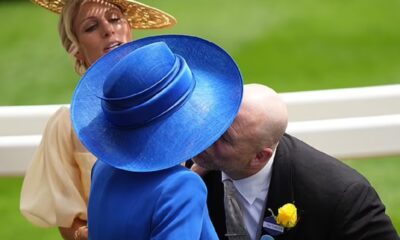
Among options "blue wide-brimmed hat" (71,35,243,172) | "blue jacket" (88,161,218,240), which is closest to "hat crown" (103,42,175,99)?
"blue wide-brimmed hat" (71,35,243,172)

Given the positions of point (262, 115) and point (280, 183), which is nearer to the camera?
point (262, 115)

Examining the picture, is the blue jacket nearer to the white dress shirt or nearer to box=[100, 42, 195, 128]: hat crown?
box=[100, 42, 195, 128]: hat crown

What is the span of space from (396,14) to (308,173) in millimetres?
7456

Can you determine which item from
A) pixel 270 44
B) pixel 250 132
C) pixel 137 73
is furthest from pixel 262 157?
pixel 270 44

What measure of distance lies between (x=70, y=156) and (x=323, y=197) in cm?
103

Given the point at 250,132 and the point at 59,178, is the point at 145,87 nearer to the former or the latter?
the point at 250,132

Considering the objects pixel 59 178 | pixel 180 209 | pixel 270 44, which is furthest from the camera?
pixel 270 44

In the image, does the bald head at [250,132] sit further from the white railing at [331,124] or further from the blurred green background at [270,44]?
the blurred green background at [270,44]

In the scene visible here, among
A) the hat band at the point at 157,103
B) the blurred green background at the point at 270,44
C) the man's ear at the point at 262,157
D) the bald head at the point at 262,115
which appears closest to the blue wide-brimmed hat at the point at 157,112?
the hat band at the point at 157,103

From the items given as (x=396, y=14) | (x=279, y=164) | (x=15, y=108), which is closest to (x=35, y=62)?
(x=396, y=14)

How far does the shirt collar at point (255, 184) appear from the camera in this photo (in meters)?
2.87

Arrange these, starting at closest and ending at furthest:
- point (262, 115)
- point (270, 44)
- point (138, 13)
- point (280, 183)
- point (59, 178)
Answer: point (262, 115) < point (280, 183) < point (59, 178) < point (138, 13) < point (270, 44)

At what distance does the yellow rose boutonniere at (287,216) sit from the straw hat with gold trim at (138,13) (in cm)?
105

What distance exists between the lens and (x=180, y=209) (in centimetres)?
214
